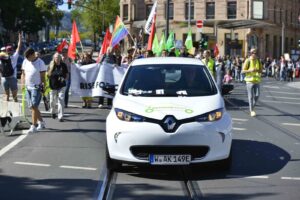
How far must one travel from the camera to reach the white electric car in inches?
312

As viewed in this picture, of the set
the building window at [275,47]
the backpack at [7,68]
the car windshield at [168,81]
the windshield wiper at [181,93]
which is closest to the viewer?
the windshield wiper at [181,93]

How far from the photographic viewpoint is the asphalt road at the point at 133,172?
24.1 feet

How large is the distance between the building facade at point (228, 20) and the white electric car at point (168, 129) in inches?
2187

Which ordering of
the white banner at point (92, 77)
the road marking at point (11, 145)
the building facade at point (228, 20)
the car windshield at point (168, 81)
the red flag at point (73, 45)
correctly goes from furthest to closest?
the building facade at point (228, 20)
the red flag at point (73, 45)
the white banner at point (92, 77)
the road marking at point (11, 145)
the car windshield at point (168, 81)

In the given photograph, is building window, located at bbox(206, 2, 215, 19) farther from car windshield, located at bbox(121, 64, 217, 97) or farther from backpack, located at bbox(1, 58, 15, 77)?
car windshield, located at bbox(121, 64, 217, 97)

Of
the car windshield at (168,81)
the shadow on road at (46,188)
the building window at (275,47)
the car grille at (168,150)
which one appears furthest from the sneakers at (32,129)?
the building window at (275,47)

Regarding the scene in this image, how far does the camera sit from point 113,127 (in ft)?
27.0

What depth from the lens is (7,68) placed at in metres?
17.9

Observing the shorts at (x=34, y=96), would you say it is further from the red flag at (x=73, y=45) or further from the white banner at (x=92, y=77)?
the red flag at (x=73, y=45)

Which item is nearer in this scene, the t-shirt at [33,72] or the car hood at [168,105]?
the car hood at [168,105]

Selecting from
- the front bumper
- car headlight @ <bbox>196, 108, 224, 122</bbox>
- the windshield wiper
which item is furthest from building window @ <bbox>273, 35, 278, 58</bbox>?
the front bumper

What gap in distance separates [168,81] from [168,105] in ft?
3.42

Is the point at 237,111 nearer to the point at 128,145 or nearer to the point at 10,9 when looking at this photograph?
the point at 128,145

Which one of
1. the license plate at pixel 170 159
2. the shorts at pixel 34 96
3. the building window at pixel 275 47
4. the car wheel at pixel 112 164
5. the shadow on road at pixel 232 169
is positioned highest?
the shorts at pixel 34 96
